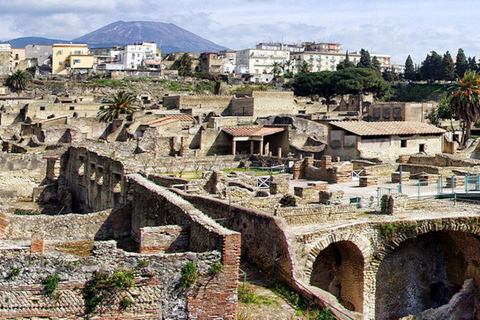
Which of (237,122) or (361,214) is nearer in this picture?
(361,214)

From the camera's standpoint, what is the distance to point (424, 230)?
18094 millimetres

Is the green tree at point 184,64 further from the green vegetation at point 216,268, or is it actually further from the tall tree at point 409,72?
the green vegetation at point 216,268

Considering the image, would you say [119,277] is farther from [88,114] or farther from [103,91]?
[103,91]

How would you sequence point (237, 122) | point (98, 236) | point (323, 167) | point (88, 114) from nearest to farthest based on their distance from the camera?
point (98, 236)
point (323, 167)
point (237, 122)
point (88, 114)

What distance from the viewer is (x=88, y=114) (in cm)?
5888

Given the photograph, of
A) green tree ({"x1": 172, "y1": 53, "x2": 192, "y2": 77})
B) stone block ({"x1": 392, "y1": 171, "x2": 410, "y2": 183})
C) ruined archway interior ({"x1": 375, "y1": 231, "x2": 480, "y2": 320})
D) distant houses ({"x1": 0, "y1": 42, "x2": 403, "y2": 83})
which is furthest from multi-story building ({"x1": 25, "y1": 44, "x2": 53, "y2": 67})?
ruined archway interior ({"x1": 375, "y1": 231, "x2": 480, "y2": 320})

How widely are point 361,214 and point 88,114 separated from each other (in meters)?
44.1

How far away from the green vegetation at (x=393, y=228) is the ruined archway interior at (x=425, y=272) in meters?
1.05

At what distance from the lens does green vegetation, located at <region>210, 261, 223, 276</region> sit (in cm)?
1173

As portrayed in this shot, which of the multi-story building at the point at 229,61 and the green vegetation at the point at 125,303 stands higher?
the multi-story building at the point at 229,61

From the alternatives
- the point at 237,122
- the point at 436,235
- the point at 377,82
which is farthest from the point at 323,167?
the point at 377,82

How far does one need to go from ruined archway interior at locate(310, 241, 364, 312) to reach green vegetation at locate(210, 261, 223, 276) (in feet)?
21.2

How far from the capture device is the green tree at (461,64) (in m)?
105

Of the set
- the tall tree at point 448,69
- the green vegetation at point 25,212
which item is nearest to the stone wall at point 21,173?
the green vegetation at point 25,212
